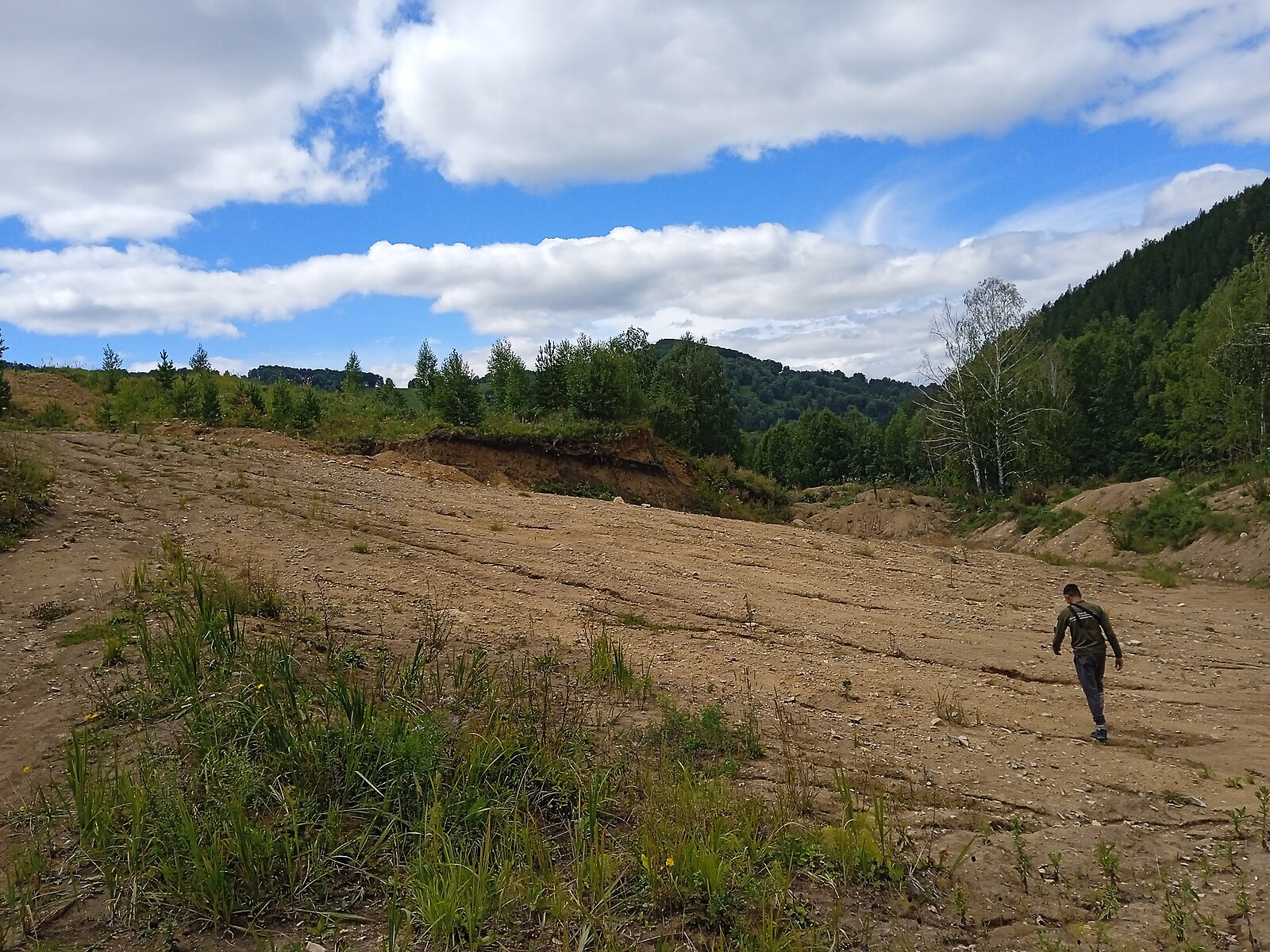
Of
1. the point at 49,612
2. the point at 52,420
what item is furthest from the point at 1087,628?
the point at 52,420

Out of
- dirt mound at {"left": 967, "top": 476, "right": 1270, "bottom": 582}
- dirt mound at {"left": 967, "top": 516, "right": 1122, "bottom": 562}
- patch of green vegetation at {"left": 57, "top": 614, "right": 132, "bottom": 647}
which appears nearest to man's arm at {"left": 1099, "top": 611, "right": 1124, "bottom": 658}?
patch of green vegetation at {"left": 57, "top": 614, "right": 132, "bottom": 647}

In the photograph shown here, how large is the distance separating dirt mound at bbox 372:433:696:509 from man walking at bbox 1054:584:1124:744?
1677 centimetres

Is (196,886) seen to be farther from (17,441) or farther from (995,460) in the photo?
(995,460)

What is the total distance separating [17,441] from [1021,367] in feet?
124

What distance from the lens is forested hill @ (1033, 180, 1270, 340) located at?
95.7 m

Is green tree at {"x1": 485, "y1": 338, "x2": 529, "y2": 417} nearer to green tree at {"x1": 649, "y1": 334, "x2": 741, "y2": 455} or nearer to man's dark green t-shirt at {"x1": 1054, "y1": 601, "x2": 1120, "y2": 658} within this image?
green tree at {"x1": 649, "y1": 334, "x2": 741, "y2": 455}

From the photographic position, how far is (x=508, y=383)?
126ft

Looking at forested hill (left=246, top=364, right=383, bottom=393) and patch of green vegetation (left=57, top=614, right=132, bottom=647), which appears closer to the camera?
patch of green vegetation (left=57, top=614, right=132, bottom=647)

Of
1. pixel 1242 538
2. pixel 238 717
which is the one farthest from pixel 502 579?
pixel 1242 538

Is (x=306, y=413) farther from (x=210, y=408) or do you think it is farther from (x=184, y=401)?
(x=184, y=401)

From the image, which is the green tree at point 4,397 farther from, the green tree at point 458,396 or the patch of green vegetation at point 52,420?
the green tree at point 458,396

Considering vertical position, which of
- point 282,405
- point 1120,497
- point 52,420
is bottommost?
point 1120,497

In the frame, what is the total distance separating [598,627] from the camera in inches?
361

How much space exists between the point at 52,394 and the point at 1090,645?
31.9 meters
